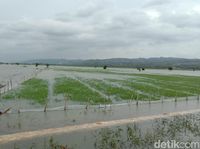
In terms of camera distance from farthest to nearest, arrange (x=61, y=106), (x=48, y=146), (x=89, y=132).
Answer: (x=61, y=106)
(x=89, y=132)
(x=48, y=146)

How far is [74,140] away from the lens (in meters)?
17.2

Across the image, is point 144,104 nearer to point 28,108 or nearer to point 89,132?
point 28,108

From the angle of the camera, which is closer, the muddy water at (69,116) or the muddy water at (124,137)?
the muddy water at (124,137)

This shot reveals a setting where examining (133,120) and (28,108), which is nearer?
(133,120)

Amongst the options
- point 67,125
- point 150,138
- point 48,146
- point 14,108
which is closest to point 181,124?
point 150,138

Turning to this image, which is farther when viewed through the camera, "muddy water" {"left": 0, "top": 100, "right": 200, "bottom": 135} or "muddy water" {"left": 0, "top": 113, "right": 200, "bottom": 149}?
"muddy water" {"left": 0, "top": 100, "right": 200, "bottom": 135}

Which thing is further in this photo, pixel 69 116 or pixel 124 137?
pixel 69 116

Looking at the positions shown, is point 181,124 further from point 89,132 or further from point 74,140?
point 74,140

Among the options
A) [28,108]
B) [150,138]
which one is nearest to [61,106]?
[28,108]

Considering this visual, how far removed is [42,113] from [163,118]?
947 centimetres

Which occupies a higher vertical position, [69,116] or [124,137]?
[124,137]

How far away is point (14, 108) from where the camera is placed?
27938 mm

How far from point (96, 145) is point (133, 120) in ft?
24.2

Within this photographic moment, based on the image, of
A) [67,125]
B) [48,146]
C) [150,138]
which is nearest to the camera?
[48,146]
